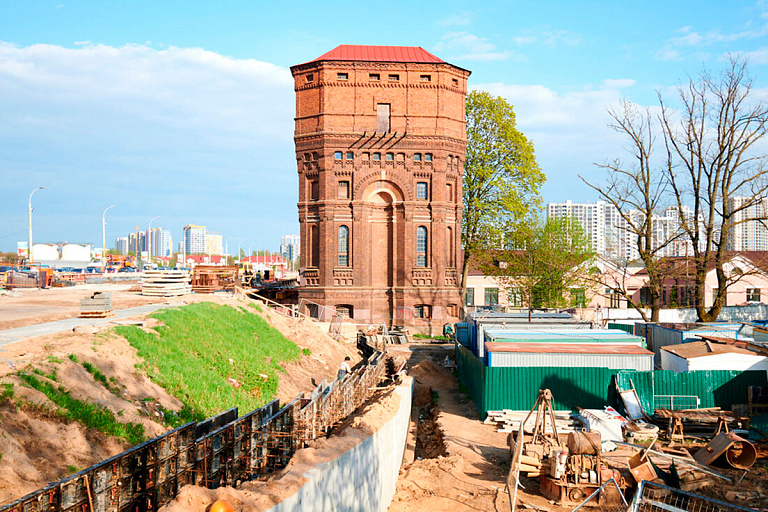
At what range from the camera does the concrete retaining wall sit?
8.08 m

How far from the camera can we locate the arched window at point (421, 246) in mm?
41094

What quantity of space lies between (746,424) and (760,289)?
40412mm

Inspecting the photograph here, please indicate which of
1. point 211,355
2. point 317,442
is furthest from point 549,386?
point 211,355

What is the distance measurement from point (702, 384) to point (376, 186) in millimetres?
25521

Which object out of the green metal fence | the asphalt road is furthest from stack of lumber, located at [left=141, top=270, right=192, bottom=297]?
the green metal fence

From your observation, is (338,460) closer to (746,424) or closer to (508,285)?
(746,424)

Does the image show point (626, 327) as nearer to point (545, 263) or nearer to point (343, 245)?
point (545, 263)

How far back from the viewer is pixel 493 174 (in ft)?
155

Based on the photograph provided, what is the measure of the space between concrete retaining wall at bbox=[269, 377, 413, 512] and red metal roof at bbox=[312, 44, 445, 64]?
104 feet

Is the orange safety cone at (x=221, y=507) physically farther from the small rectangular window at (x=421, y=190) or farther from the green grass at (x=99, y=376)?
the small rectangular window at (x=421, y=190)

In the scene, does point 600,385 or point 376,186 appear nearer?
point 600,385

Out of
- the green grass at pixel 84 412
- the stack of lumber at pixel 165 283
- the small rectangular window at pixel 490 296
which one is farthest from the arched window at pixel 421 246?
the green grass at pixel 84 412

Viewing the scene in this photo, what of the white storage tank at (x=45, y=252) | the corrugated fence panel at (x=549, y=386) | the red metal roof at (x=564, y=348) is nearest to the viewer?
the corrugated fence panel at (x=549, y=386)

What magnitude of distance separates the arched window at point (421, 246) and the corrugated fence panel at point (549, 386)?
20824 mm
